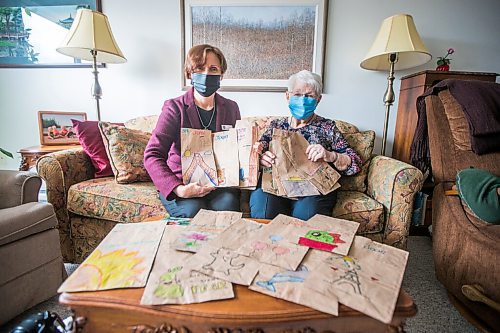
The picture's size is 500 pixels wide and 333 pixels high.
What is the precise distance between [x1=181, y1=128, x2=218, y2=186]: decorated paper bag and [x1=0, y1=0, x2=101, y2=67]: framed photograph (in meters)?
1.42

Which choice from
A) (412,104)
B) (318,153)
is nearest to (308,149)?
(318,153)

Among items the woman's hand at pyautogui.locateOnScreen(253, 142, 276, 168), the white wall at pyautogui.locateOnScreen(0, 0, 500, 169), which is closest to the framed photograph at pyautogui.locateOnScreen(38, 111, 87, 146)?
the white wall at pyautogui.locateOnScreen(0, 0, 500, 169)

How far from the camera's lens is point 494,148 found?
3.90 feet

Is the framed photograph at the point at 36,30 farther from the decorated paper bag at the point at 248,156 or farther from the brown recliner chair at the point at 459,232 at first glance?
the brown recliner chair at the point at 459,232

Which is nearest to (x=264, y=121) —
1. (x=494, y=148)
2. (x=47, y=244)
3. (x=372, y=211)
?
(x=372, y=211)

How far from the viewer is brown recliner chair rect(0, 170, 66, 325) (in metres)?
0.97

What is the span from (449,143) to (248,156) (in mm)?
918

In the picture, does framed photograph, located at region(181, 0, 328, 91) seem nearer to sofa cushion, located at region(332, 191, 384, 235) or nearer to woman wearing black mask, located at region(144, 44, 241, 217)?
woman wearing black mask, located at region(144, 44, 241, 217)

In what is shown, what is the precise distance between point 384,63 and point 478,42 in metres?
0.72

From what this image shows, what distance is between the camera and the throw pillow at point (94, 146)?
147cm

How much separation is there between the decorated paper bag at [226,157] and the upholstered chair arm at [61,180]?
2.49 ft

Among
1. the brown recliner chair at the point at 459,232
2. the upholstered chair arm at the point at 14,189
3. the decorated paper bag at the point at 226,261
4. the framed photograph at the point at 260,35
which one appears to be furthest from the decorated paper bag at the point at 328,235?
the framed photograph at the point at 260,35

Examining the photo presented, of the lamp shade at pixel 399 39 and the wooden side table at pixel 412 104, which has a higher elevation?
the lamp shade at pixel 399 39

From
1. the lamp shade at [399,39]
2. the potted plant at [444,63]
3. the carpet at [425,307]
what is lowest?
the carpet at [425,307]
